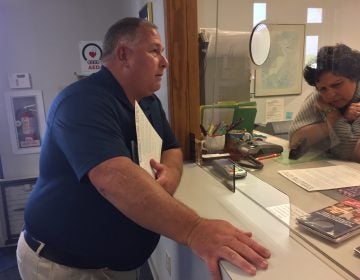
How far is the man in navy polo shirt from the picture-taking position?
76cm

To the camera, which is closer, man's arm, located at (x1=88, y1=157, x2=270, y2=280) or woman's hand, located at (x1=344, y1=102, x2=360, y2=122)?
man's arm, located at (x1=88, y1=157, x2=270, y2=280)

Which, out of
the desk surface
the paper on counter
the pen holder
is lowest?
the desk surface

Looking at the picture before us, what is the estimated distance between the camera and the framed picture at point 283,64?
5.50 ft

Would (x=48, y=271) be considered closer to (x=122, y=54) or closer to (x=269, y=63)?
(x=122, y=54)

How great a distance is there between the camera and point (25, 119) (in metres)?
2.42

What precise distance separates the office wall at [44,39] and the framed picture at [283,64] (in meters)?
1.00

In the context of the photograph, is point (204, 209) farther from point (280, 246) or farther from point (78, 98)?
point (78, 98)

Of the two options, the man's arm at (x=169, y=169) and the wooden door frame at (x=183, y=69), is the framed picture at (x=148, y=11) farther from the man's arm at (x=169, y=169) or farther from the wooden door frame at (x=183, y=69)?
the man's arm at (x=169, y=169)

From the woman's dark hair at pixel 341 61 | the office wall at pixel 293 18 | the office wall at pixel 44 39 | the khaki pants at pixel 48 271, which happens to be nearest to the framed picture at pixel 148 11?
the office wall at pixel 293 18

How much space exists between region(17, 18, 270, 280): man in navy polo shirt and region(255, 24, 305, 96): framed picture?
2.81 ft

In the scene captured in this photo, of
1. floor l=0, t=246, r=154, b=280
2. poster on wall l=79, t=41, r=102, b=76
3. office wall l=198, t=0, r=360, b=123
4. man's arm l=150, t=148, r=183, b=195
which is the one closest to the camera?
man's arm l=150, t=148, r=183, b=195

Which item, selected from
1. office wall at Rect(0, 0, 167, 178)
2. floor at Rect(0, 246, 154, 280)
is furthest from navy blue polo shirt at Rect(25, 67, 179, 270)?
Answer: office wall at Rect(0, 0, 167, 178)

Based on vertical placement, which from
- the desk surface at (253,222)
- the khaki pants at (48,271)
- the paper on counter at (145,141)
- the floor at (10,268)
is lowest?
the floor at (10,268)

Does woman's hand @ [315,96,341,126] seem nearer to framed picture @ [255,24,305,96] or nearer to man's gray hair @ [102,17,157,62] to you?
framed picture @ [255,24,305,96]
